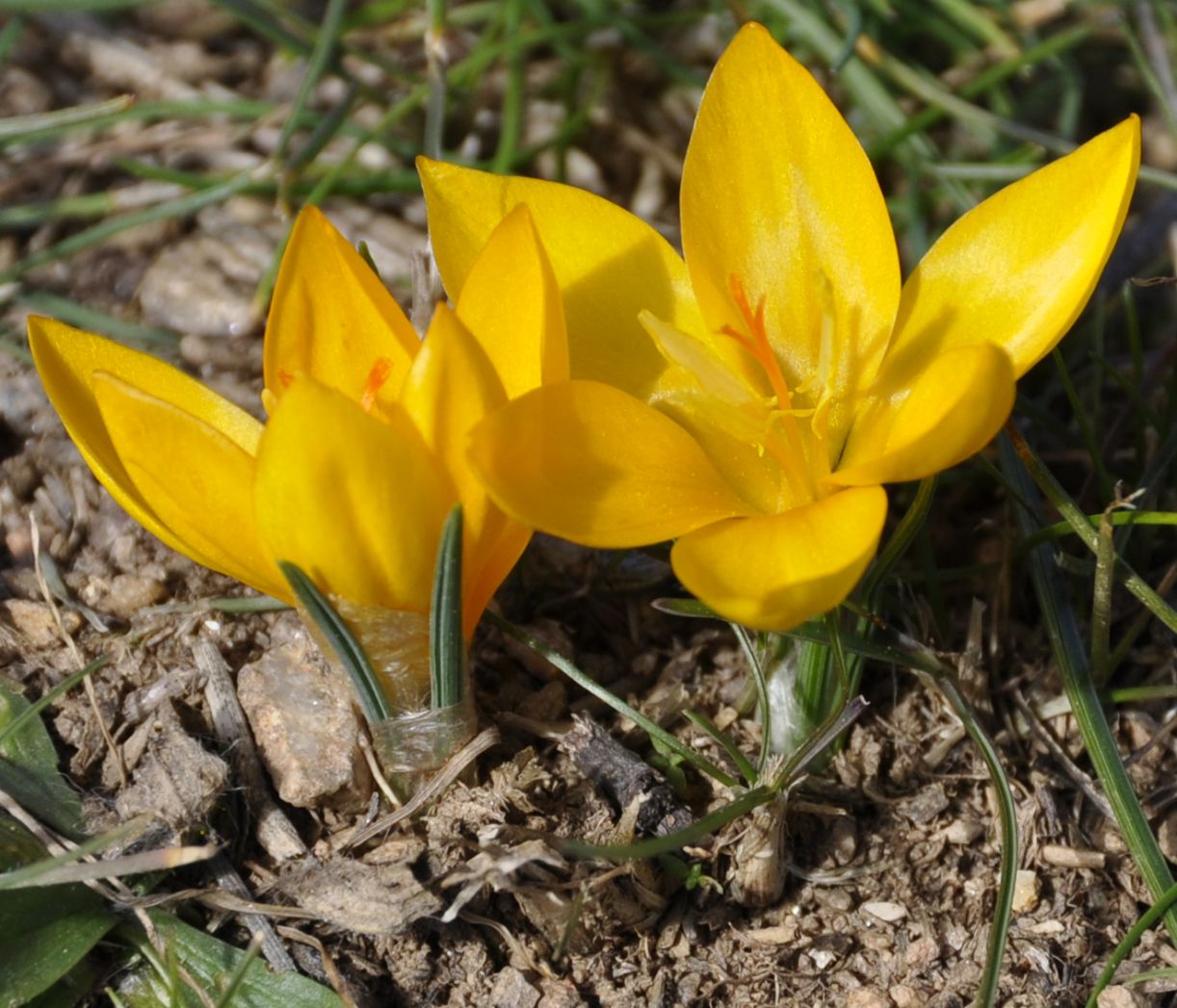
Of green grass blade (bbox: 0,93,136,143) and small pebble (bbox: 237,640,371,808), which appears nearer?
small pebble (bbox: 237,640,371,808)

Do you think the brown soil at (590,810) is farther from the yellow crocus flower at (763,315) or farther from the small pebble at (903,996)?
the yellow crocus flower at (763,315)

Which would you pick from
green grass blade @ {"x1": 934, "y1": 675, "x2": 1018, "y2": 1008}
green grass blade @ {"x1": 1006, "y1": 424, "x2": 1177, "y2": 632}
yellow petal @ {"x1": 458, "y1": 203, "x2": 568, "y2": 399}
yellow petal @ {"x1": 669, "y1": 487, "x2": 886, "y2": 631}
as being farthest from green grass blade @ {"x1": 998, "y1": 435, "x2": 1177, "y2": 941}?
yellow petal @ {"x1": 458, "y1": 203, "x2": 568, "y2": 399}

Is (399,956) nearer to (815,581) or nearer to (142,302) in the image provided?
(815,581)

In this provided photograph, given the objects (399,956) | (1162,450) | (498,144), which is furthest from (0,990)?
→ (498,144)

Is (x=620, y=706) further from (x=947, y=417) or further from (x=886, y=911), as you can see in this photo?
(x=947, y=417)

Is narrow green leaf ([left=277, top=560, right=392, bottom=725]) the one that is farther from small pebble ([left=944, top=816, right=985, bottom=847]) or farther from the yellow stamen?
small pebble ([left=944, top=816, right=985, bottom=847])

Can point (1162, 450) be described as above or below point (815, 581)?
below

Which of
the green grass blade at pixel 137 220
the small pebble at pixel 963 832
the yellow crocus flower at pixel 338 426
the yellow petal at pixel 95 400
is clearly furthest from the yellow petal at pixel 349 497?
the green grass blade at pixel 137 220
